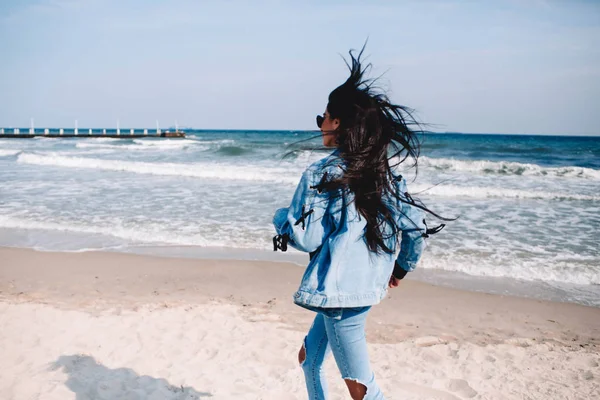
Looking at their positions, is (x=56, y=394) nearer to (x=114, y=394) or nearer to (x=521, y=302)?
(x=114, y=394)

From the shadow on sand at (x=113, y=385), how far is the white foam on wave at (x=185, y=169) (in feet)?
42.6

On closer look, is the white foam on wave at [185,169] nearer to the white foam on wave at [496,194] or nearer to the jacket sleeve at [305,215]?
the white foam on wave at [496,194]

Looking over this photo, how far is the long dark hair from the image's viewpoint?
1.94m

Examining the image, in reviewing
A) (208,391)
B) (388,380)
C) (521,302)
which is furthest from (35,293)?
(521,302)

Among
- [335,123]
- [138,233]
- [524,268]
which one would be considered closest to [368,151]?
[335,123]

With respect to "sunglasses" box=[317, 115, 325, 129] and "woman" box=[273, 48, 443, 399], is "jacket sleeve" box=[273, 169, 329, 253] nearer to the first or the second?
"woman" box=[273, 48, 443, 399]

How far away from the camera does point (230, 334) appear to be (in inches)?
172

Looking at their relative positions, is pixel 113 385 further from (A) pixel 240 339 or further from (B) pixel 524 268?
(B) pixel 524 268

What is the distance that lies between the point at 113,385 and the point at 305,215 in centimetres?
243

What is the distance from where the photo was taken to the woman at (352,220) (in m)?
1.89

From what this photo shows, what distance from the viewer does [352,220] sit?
1923 millimetres

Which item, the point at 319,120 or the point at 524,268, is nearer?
the point at 319,120

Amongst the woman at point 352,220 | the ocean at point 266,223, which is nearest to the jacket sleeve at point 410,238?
the woman at point 352,220

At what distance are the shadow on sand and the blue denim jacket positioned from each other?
1.89m
